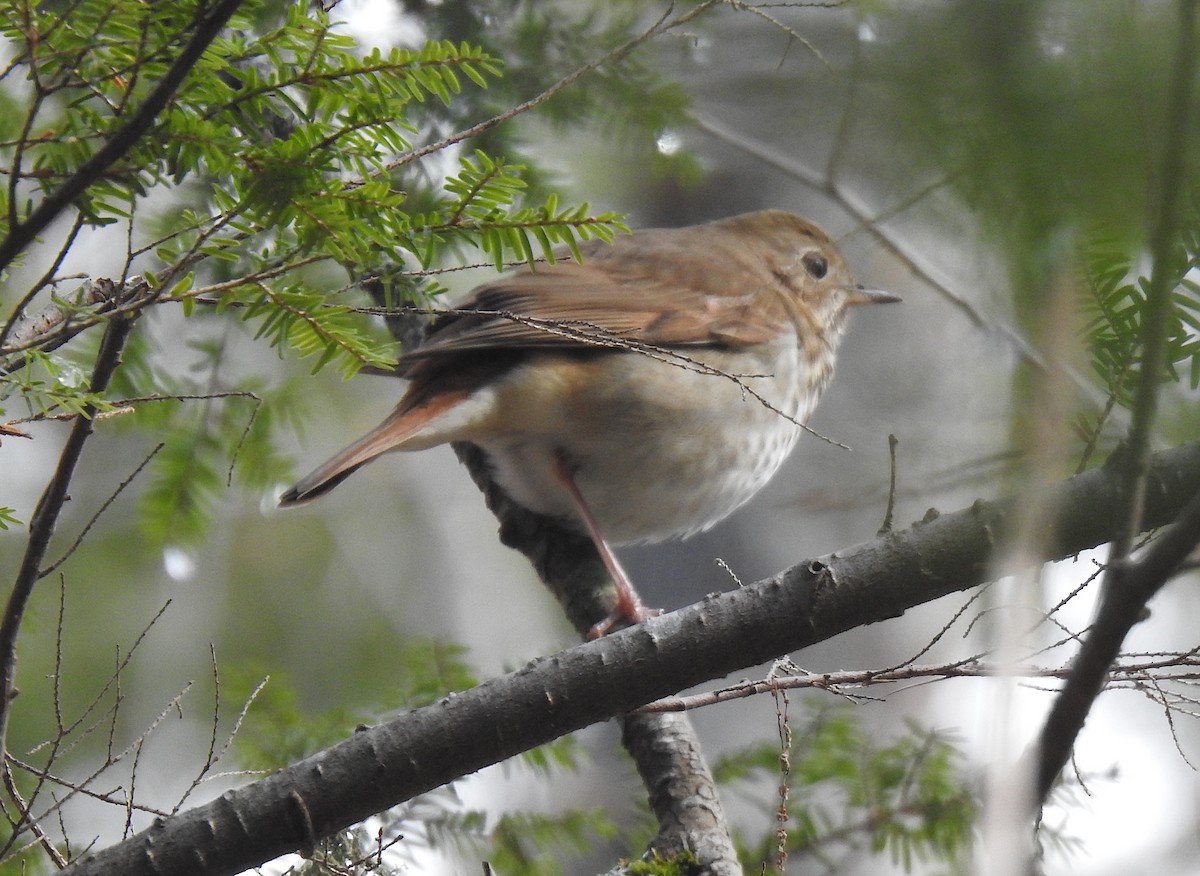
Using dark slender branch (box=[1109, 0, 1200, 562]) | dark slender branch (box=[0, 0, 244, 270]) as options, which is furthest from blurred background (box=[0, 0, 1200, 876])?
dark slender branch (box=[0, 0, 244, 270])

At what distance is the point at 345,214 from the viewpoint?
5.65 feet

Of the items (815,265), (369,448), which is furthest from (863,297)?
(369,448)

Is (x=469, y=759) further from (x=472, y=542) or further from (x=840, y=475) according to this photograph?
(x=472, y=542)

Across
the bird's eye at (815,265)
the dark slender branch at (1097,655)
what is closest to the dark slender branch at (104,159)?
the dark slender branch at (1097,655)

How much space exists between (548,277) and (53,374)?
7.03 ft

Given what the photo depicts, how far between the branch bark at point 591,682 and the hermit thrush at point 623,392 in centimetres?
116

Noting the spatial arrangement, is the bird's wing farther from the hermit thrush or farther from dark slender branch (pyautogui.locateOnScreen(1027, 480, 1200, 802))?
dark slender branch (pyautogui.locateOnScreen(1027, 480, 1200, 802))

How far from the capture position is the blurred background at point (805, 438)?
4.22ft

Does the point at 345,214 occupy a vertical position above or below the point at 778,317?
below

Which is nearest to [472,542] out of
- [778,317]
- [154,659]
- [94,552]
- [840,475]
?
[154,659]

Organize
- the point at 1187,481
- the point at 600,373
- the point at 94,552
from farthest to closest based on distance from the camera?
the point at 94,552, the point at 600,373, the point at 1187,481

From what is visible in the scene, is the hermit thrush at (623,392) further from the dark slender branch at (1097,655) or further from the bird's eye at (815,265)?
the dark slender branch at (1097,655)

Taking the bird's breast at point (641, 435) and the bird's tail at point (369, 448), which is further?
the bird's breast at point (641, 435)

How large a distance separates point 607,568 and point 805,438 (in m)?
1.92
